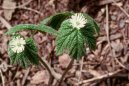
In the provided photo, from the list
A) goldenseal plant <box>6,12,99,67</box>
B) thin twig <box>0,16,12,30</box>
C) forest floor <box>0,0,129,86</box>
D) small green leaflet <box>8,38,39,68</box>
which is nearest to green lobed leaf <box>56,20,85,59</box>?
goldenseal plant <box>6,12,99,67</box>

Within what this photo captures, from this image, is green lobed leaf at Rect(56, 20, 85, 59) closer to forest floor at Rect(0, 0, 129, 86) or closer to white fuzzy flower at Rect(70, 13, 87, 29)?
white fuzzy flower at Rect(70, 13, 87, 29)

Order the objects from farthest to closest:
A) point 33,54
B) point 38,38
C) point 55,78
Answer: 1. point 38,38
2. point 55,78
3. point 33,54

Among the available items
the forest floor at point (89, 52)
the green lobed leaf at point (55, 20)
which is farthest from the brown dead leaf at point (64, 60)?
the green lobed leaf at point (55, 20)

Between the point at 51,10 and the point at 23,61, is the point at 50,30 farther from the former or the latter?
the point at 51,10

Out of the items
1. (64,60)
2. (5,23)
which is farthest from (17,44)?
(5,23)

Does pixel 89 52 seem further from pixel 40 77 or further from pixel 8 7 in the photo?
pixel 8 7

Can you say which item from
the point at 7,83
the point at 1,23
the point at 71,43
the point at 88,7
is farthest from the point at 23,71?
the point at 71,43
